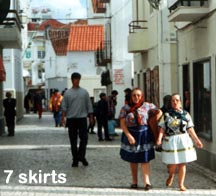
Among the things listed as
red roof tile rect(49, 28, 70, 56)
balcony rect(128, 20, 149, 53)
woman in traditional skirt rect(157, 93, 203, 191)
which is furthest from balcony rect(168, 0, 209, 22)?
red roof tile rect(49, 28, 70, 56)

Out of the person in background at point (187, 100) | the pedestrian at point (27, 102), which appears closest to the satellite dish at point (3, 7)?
the person in background at point (187, 100)

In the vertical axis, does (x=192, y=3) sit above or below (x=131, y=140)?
above

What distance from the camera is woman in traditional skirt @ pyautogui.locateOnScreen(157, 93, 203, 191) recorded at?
1080 cm

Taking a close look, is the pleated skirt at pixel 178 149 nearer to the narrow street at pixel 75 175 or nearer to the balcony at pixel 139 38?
the narrow street at pixel 75 175

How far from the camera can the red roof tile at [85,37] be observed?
54.6 metres

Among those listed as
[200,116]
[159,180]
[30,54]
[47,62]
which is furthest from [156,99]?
[30,54]

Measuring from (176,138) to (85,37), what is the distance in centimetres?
4583

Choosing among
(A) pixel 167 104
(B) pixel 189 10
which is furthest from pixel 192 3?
(A) pixel 167 104

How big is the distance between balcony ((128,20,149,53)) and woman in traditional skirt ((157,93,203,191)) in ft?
46.0

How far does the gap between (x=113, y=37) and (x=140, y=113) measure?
2350 cm

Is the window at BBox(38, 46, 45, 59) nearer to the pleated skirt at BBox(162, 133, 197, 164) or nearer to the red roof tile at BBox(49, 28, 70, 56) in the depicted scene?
the red roof tile at BBox(49, 28, 70, 56)

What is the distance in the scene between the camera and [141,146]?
10750mm

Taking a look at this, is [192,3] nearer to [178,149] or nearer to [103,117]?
[178,149]

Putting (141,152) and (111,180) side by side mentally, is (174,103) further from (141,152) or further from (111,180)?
(111,180)
